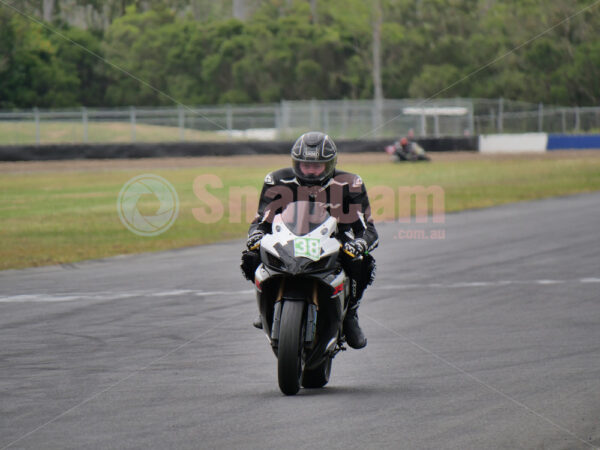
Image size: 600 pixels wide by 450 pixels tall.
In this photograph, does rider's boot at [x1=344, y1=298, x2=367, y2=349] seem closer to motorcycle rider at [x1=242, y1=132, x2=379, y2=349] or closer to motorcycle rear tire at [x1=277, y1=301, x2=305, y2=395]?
motorcycle rider at [x1=242, y1=132, x2=379, y2=349]

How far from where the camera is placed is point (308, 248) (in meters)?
5.96

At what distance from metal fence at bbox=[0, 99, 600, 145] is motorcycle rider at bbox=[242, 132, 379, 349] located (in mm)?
41039

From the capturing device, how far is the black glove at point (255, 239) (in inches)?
250

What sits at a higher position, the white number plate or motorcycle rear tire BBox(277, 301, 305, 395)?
the white number plate

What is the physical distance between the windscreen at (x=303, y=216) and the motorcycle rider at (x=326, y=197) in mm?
230

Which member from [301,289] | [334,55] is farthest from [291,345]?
[334,55]

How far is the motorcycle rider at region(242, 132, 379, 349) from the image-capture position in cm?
640

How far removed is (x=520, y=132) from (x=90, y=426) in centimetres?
4876

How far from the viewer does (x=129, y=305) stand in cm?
1002

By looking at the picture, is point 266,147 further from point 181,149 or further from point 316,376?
point 316,376

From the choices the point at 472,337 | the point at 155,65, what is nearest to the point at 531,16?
the point at 155,65

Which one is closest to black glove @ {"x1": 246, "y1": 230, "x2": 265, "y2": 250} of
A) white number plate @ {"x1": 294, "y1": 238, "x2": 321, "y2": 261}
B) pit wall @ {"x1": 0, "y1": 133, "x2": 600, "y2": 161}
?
white number plate @ {"x1": 294, "y1": 238, "x2": 321, "y2": 261}

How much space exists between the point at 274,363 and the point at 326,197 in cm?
147

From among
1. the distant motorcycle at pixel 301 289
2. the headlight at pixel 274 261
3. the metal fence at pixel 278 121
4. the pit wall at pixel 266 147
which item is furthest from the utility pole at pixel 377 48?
the headlight at pixel 274 261
